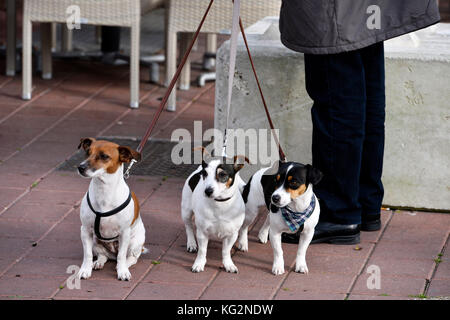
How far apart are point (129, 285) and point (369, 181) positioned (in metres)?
1.54

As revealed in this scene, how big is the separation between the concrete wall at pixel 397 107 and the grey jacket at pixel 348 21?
65cm

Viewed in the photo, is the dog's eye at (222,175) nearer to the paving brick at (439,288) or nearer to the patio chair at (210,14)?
the paving brick at (439,288)

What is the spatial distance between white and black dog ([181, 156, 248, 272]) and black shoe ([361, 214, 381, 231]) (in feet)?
3.07

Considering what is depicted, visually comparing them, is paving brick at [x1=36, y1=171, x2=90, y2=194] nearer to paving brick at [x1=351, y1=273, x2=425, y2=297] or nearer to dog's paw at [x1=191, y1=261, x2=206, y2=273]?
dog's paw at [x1=191, y1=261, x2=206, y2=273]

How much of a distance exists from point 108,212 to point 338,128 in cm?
129

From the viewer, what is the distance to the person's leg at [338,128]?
4266mm

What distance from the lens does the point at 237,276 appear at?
13.5 feet

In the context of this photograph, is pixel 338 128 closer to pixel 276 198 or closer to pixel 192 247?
pixel 276 198

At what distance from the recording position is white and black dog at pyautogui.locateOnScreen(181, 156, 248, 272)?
389 cm

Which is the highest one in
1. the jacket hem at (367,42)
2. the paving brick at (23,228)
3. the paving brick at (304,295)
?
the jacket hem at (367,42)

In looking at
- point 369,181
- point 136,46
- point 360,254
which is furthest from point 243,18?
point 360,254

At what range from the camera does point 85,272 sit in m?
4.00

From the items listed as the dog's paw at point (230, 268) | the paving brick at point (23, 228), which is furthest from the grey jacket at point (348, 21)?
the paving brick at point (23, 228)

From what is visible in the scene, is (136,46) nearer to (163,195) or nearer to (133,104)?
(133,104)
